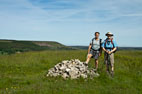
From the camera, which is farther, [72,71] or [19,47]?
[19,47]

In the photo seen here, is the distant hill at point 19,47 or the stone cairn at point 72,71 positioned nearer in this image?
the stone cairn at point 72,71

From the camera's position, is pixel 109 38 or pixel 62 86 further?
pixel 109 38

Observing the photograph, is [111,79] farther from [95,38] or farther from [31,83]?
[31,83]

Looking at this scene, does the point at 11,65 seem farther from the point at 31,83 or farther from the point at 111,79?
the point at 111,79

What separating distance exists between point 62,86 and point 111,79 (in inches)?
143

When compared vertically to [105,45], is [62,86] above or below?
below

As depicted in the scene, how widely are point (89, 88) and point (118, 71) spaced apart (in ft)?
17.2

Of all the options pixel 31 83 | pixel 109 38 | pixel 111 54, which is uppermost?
pixel 109 38

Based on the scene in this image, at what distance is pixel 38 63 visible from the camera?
61.2ft

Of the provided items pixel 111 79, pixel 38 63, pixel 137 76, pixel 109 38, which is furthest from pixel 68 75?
pixel 38 63

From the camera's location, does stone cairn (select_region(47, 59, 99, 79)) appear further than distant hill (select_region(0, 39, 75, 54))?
No

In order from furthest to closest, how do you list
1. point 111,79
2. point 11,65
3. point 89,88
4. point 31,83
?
point 11,65
point 111,79
point 31,83
point 89,88

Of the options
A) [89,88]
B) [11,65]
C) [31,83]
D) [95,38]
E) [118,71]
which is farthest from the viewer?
[11,65]

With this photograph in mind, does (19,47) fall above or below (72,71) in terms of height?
below
